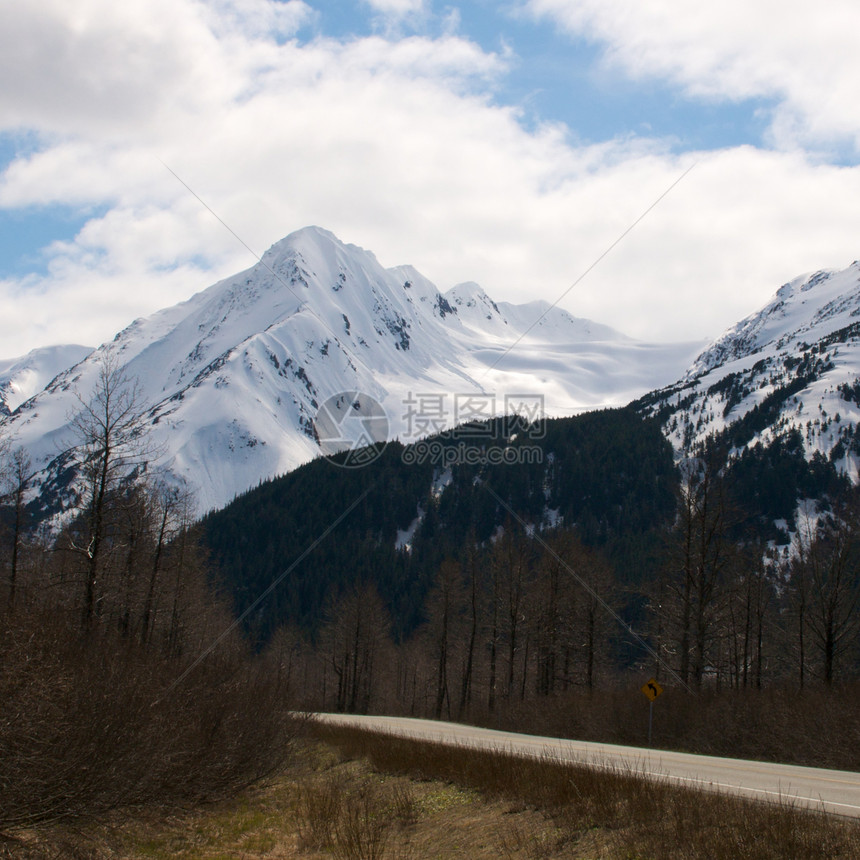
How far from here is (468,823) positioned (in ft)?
48.9

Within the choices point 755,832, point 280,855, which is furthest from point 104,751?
point 755,832

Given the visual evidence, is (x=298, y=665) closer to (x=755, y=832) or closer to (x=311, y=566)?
(x=311, y=566)

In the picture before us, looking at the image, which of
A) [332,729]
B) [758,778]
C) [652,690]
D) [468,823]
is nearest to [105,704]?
[468,823]

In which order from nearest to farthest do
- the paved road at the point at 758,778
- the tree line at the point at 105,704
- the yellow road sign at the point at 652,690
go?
the tree line at the point at 105,704 → the paved road at the point at 758,778 → the yellow road sign at the point at 652,690

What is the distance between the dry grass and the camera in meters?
9.55

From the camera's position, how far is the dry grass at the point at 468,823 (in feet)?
31.3

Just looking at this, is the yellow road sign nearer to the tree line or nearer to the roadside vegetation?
the roadside vegetation

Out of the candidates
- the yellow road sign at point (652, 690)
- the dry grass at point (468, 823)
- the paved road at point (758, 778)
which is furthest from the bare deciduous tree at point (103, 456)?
the yellow road sign at point (652, 690)

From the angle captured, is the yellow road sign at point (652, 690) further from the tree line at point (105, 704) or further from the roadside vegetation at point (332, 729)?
the tree line at point (105, 704)

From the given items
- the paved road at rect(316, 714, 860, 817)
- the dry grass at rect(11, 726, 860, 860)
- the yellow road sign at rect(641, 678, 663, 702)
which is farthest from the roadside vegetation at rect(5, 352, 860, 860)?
the yellow road sign at rect(641, 678, 663, 702)

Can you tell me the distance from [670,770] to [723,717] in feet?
25.5

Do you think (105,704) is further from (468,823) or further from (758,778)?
(758,778)

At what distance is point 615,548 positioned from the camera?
14350 centimetres

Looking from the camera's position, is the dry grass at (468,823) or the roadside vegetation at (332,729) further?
the roadside vegetation at (332,729)
